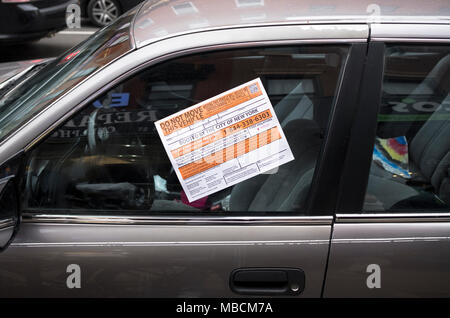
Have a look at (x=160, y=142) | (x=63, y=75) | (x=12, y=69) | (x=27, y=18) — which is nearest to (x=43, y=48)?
(x=27, y=18)

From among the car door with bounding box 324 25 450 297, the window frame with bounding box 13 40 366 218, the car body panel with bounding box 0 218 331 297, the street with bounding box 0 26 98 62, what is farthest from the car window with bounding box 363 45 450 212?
the street with bounding box 0 26 98 62

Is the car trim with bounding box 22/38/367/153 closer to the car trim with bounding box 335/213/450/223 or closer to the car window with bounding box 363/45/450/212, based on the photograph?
the car window with bounding box 363/45/450/212

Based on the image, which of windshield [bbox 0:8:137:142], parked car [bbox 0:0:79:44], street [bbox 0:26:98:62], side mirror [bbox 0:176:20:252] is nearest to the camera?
side mirror [bbox 0:176:20:252]

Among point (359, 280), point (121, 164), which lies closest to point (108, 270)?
point (121, 164)

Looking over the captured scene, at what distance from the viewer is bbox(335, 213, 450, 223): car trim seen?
1929 mm

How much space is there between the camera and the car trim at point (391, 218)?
193 cm

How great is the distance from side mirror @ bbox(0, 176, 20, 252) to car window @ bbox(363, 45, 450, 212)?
111 centimetres

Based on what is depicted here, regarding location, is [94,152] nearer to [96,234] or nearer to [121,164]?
[121,164]

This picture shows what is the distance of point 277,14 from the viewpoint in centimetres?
204

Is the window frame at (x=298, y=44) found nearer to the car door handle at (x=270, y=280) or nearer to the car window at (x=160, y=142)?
the car window at (x=160, y=142)

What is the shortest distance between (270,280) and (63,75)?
1031 mm

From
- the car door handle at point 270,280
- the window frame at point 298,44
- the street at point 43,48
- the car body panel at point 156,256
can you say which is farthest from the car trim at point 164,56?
the street at point 43,48

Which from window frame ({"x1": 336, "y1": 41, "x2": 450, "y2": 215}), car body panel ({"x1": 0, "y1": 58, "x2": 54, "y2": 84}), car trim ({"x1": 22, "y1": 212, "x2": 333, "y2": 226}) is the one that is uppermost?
car body panel ({"x1": 0, "y1": 58, "x2": 54, "y2": 84})

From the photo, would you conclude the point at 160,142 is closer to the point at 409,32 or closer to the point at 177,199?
the point at 177,199
